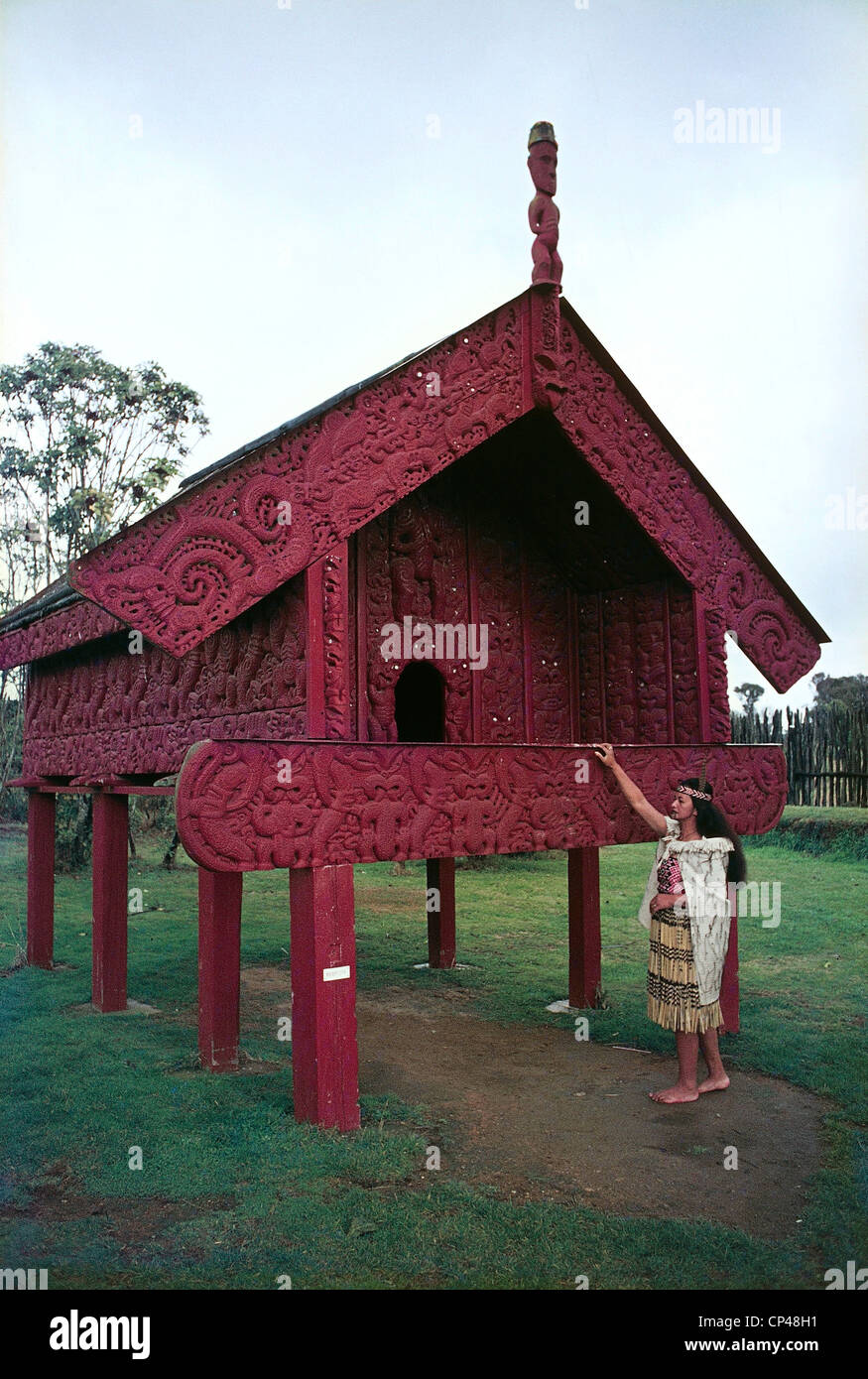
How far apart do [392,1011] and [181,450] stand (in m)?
12.6

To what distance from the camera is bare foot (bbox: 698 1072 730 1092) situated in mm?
6488

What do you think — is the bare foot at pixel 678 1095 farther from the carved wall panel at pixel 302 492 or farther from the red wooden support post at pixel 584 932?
the carved wall panel at pixel 302 492

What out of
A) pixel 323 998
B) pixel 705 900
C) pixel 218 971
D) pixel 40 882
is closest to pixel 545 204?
pixel 705 900

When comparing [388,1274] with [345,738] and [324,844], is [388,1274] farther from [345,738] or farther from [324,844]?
[345,738]

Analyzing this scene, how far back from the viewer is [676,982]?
6.08 m

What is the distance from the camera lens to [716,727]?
7348 mm

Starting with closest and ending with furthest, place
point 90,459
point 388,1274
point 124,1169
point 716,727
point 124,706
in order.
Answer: point 388,1274 < point 124,1169 < point 716,727 < point 124,706 < point 90,459

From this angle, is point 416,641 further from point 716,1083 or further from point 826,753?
point 826,753

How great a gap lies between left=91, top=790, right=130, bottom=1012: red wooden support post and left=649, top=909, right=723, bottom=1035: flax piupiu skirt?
5.04 metres

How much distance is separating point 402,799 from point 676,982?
2.04 metres

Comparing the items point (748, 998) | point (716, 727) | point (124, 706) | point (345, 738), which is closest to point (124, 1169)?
point (345, 738)

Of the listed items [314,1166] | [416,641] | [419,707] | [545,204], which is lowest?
[314,1166]

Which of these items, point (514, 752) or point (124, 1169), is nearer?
point (124, 1169)

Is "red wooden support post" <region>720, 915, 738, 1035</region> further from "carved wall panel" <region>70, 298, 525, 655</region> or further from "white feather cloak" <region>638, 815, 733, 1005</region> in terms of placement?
"carved wall panel" <region>70, 298, 525, 655</region>
